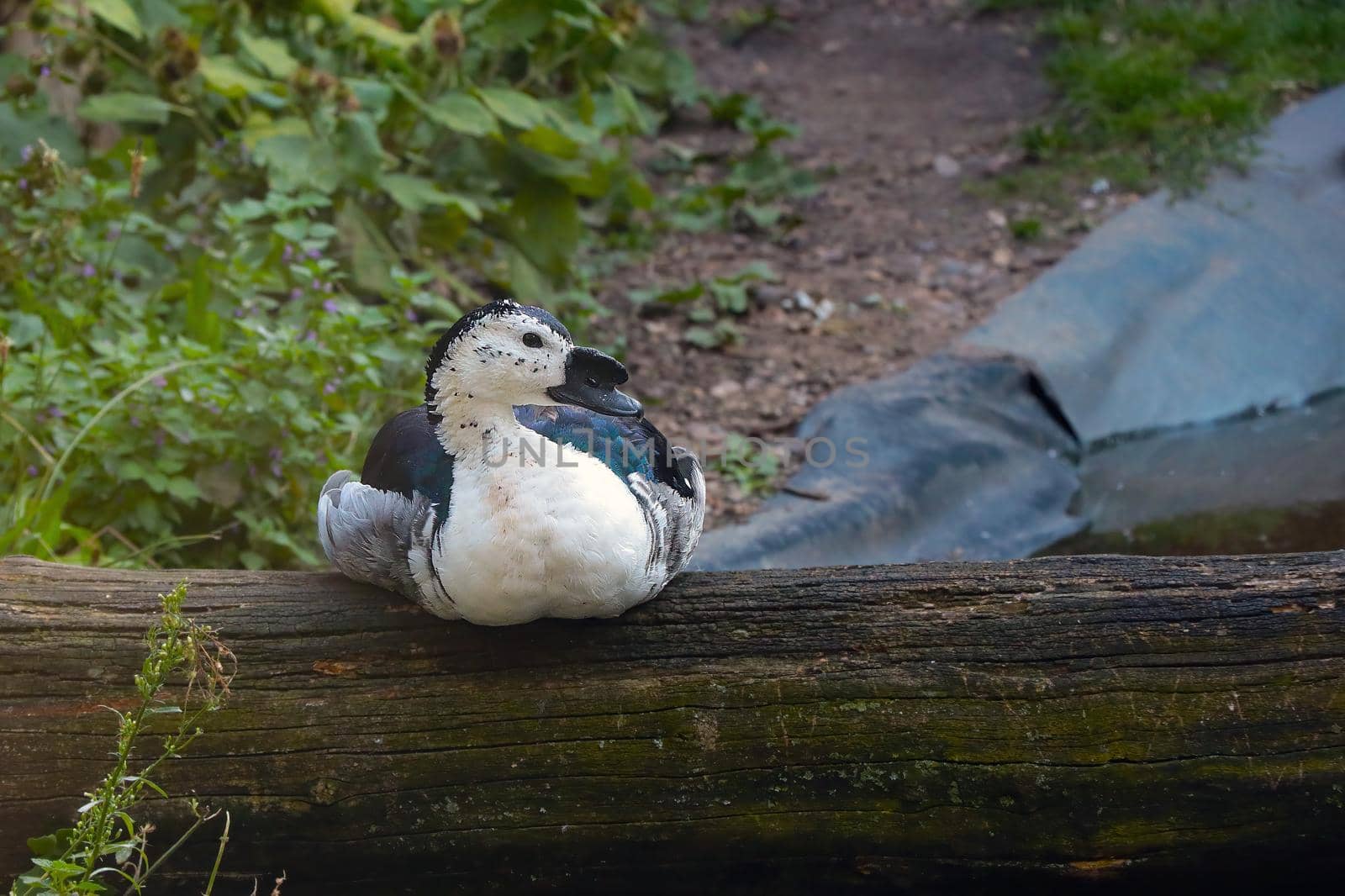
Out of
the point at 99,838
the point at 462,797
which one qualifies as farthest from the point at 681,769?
the point at 99,838

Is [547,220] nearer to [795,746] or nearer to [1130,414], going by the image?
[1130,414]

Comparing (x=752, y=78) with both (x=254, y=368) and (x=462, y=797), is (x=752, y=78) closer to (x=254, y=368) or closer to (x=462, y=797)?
(x=254, y=368)

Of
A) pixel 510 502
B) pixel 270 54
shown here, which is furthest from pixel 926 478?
pixel 270 54

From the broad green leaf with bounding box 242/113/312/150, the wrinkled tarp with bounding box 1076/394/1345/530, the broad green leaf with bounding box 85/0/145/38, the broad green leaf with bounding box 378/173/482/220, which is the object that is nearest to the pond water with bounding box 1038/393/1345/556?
the wrinkled tarp with bounding box 1076/394/1345/530

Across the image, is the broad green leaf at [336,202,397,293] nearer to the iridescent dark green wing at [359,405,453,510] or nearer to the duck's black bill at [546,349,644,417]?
the iridescent dark green wing at [359,405,453,510]

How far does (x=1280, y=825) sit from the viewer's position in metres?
2.18

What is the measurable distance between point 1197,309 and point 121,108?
3.97 meters

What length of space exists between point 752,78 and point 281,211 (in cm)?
465

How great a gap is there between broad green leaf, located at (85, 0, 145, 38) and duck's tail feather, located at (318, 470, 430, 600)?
2.19 meters

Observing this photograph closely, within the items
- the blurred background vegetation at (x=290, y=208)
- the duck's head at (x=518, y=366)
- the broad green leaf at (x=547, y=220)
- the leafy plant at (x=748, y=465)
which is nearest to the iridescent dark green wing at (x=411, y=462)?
the duck's head at (x=518, y=366)

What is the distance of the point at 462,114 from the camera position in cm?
432

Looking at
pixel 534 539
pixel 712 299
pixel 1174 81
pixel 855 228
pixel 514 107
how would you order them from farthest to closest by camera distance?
1. pixel 1174 81
2. pixel 855 228
3. pixel 712 299
4. pixel 514 107
5. pixel 534 539

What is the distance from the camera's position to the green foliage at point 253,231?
338 cm

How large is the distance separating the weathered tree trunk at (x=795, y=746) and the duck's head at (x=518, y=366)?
0.43 meters
